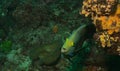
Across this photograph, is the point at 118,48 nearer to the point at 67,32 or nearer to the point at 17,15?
the point at 67,32

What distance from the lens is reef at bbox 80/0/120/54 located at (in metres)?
3.40

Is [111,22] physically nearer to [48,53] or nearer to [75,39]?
[75,39]

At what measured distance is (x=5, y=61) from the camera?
6996 mm

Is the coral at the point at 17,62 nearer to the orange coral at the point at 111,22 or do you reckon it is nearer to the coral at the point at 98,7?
the coral at the point at 98,7

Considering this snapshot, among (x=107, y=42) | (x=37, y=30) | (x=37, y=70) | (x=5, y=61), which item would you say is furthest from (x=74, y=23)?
(x=107, y=42)

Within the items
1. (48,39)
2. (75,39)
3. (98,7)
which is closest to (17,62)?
(48,39)

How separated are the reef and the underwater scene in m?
0.90

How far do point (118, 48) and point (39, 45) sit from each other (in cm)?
362

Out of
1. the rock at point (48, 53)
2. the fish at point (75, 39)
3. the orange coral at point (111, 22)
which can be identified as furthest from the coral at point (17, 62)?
the orange coral at point (111, 22)

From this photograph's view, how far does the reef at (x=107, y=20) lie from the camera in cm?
340

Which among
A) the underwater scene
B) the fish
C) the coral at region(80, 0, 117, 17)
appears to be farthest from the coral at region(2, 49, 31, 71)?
the coral at region(80, 0, 117, 17)

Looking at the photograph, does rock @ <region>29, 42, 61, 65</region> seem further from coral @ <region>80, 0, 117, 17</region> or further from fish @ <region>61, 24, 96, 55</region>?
coral @ <region>80, 0, 117, 17</region>

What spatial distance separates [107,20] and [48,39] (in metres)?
3.65

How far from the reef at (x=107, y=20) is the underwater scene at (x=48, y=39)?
90 centimetres
